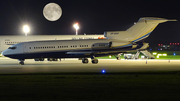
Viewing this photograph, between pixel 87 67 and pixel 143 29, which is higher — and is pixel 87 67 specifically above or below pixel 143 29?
below

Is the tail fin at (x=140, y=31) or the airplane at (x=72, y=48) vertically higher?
the tail fin at (x=140, y=31)

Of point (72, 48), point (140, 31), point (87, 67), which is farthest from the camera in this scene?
point (140, 31)

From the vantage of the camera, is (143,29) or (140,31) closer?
(143,29)

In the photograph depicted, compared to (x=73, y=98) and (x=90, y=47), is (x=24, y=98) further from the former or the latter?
(x=90, y=47)

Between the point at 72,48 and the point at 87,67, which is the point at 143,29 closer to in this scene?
the point at 72,48

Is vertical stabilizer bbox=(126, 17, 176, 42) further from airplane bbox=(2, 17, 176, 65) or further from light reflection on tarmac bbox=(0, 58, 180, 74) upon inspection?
light reflection on tarmac bbox=(0, 58, 180, 74)

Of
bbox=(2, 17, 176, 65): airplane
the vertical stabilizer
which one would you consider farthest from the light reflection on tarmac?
the vertical stabilizer

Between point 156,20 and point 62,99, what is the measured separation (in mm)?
33495

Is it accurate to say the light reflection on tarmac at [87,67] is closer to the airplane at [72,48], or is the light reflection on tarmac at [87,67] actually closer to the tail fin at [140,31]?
the airplane at [72,48]

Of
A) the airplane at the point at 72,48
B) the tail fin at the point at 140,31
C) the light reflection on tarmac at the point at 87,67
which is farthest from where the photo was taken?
the tail fin at the point at 140,31

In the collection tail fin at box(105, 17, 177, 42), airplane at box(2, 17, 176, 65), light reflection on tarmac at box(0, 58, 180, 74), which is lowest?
light reflection on tarmac at box(0, 58, 180, 74)

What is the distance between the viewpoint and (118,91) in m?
15.9

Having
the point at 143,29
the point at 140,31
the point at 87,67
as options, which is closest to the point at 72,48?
the point at 87,67

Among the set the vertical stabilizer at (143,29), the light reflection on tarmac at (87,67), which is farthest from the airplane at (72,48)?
the light reflection on tarmac at (87,67)
